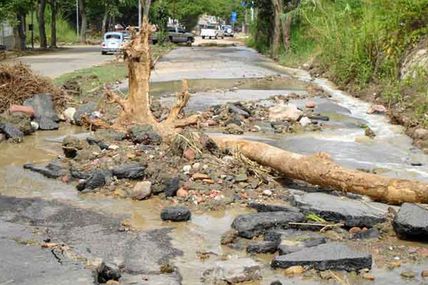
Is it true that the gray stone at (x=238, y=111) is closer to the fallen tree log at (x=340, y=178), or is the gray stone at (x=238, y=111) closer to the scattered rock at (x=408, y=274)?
the fallen tree log at (x=340, y=178)

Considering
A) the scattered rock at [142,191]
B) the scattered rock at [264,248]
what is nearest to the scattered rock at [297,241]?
the scattered rock at [264,248]

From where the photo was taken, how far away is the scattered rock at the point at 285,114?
42.7 feet

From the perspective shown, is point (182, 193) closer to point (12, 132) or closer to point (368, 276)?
point (368, 276)

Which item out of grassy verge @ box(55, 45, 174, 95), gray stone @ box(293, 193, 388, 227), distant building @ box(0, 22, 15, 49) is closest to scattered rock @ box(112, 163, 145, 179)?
gray stone @ box(293, 193, 388, 227)

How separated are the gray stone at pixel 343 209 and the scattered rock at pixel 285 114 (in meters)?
5.83

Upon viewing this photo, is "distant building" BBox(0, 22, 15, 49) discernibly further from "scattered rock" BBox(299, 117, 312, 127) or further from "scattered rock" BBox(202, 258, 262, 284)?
"scattered rock" BBox(202, 258, 262, 284)

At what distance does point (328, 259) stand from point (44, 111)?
884 cm

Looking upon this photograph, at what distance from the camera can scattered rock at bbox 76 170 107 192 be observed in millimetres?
7715

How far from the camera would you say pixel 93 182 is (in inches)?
306

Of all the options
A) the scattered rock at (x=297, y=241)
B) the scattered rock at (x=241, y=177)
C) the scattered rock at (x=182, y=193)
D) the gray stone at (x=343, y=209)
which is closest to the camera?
the scattered rock at (x=297, y=241)

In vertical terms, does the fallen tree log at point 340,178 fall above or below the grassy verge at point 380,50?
below

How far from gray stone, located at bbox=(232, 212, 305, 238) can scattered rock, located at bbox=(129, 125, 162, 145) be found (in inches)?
140

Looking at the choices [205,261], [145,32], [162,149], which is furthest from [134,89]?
[205,261]

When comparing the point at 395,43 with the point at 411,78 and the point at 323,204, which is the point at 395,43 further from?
the point at 323,204
